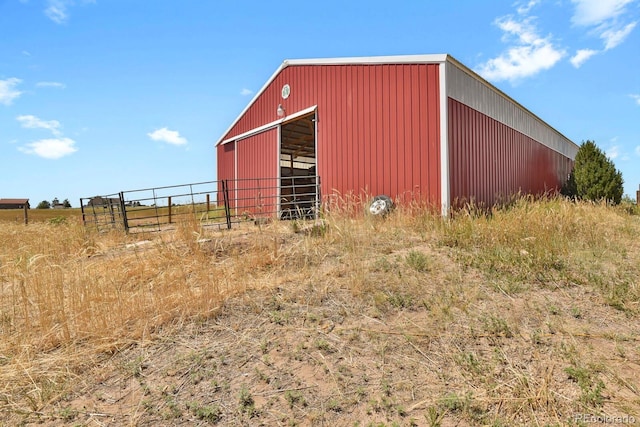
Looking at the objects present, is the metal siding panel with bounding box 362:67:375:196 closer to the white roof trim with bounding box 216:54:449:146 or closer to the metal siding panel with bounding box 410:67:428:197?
the white roof trim with bounding box 216:54:449:146

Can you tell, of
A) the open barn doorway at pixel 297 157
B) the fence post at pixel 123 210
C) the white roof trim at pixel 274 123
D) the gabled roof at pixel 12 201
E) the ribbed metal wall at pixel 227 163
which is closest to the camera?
the fence post at pixel 123 210

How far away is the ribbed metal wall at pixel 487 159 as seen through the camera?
25.6 feet

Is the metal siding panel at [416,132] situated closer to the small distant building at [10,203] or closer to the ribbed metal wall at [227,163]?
the ribbed metal wall at [227,163]

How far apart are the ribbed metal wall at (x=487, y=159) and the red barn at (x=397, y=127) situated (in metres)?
0.03

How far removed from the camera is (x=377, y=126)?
8023 mm

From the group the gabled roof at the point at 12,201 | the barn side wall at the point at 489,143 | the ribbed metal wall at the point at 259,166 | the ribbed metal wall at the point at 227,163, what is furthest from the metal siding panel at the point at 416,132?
the gabled roof at the point at 12,201

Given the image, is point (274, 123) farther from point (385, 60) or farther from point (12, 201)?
point (12, 201)

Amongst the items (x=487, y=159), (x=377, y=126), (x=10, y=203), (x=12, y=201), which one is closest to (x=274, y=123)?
(x=377, y=126)

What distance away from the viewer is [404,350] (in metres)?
2.39

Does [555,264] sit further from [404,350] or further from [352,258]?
[404,350]

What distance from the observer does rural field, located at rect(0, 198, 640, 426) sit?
6.32 feet

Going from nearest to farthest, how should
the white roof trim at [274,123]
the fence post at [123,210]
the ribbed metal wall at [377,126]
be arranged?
1. the ribbed metal wall at [377,126]
2. the fence post at [123,210]
3. the white roof trim at [274,123]

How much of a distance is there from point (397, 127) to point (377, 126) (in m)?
0.51

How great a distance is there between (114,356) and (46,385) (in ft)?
1.35
